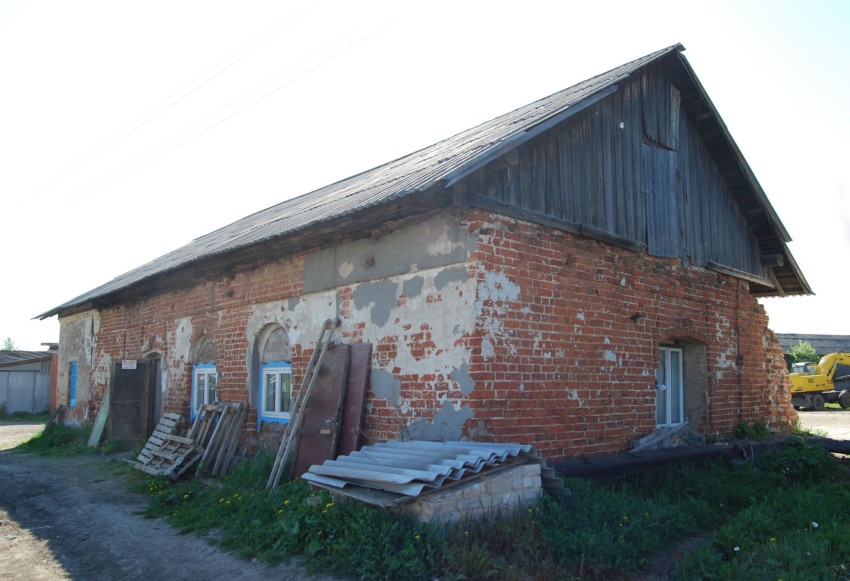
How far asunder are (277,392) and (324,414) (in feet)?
6.80

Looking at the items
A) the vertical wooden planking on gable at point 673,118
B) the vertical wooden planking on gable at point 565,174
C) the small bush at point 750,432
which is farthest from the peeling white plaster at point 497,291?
the small bush at point 750,432

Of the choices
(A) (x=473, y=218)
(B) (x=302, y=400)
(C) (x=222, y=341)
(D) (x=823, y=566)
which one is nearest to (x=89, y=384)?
(C) (x=222, y=341)

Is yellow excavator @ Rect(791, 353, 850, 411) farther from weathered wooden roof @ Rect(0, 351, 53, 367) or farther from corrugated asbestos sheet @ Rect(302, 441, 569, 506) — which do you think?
weathered wooden roof @ Rect(0, 351, 53, 367)

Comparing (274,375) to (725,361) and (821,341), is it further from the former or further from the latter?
(821,341)

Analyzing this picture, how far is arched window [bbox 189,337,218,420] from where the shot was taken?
1145cm

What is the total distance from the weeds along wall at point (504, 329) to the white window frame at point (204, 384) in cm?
67

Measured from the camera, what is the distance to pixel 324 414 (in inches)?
Answer: 311

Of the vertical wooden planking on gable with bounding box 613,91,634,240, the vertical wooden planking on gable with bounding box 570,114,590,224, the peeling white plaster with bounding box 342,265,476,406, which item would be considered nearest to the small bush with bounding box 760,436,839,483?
the vertical wooden planking on gable with bounding box 613,91,634,240

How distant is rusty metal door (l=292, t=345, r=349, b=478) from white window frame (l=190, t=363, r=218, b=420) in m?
3.57

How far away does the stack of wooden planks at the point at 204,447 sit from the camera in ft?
31.5

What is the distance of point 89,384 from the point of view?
16.0 m

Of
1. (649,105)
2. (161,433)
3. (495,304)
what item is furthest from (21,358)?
(649,105)

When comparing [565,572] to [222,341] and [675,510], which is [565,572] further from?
[222,341]

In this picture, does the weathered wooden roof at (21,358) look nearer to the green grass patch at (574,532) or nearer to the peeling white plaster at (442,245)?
the green grass patch at (574,532)
